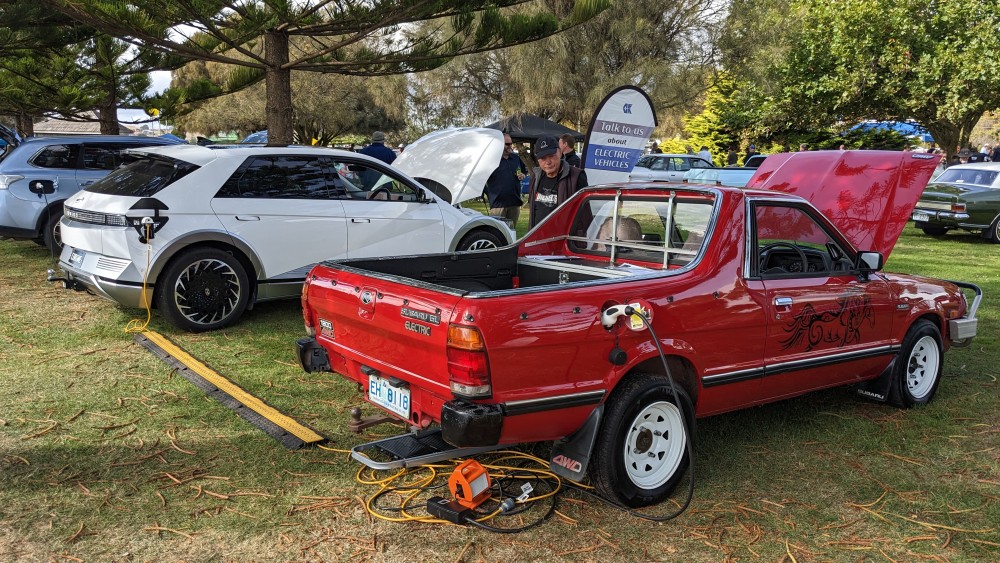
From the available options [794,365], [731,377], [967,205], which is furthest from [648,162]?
[731,377]

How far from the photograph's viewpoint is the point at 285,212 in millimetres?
7137

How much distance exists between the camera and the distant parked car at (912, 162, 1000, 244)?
15.0 m

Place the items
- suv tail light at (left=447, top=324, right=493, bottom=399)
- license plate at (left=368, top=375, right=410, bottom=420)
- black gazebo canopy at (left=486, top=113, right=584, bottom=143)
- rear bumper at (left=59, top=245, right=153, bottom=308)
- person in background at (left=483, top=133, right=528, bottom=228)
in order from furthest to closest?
black gazebo canopy at (left=486, top=113, right=584, bottom=143), person in background at (left=483, top=133, right=528, bottom=228), rear bumper at (left=59, top=245, right=153, bottom=308), license plate at (left=368, top=375, right=410, bottom=420), suv tail light at (left=447, top=324, right=493, bottom=399)

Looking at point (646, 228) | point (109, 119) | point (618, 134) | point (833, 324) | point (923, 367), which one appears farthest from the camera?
point (109, 119)

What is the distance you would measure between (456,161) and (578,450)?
767cm

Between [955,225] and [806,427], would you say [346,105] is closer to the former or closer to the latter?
[955,225]

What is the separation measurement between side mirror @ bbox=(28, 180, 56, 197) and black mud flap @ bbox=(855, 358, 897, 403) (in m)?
9.33

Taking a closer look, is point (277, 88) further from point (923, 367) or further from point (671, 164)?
point (671, 164)

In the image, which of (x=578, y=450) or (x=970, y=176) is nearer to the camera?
(x=578, y=450)

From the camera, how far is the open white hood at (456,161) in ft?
34.0

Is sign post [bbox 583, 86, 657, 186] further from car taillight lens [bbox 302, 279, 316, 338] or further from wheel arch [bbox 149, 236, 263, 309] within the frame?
car taillight lens [bbox 302, 279, 316, 338]

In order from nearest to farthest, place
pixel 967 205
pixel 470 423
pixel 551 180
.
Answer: pixel 470 423 → pixel 551 180 → pixel 967 205

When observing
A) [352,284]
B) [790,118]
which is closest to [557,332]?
[352,284]

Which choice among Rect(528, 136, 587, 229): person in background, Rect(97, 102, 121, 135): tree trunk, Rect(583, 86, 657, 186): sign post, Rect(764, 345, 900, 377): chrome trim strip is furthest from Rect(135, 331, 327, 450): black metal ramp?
Rect(97, 102, 121, 135): tree trunk
